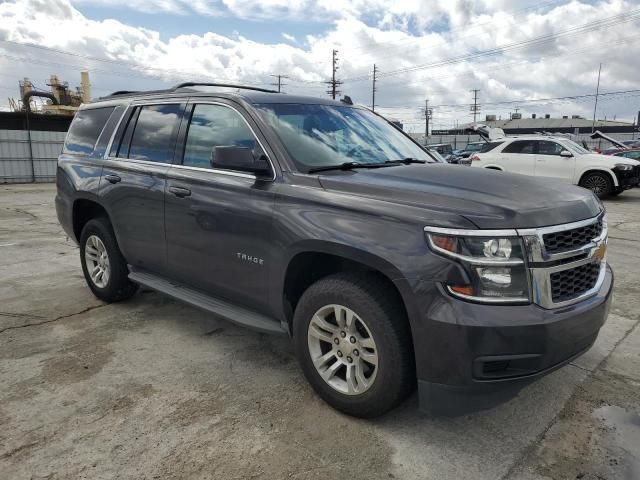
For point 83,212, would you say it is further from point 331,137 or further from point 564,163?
point 564,163

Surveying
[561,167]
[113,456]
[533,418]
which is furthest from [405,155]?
[561,167]

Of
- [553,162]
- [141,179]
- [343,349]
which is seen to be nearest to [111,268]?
[141,179]

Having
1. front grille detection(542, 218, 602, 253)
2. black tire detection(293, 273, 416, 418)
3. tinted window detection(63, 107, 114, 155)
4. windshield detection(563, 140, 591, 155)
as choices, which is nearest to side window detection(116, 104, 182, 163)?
tinted window detection(63, 107, 114, 155)

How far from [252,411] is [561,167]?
42.9 feet

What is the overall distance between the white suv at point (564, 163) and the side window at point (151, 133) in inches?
438

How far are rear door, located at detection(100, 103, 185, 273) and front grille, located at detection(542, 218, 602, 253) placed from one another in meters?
2.69

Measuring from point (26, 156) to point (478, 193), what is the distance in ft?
75.7

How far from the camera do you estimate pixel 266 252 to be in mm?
3062

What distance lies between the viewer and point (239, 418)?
2871mm

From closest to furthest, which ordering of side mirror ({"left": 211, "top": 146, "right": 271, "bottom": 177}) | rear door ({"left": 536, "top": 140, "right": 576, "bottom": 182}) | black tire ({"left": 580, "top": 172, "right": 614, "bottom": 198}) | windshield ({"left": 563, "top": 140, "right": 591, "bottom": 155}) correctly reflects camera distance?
1. side mirror ({"left": 211, "top": 146, "right": 271, "bottom": 177})
2. black tire ({"left": 580, "top": 172, "right": 614, "bottom": 198})
3. rear door ({"left": 536, "top": 140, "right": 576, "bottom": 182})
4. windshield ({"left": 563, "top": 140, "right": 591, "bottom": 155})

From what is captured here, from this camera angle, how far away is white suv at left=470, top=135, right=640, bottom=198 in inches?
521

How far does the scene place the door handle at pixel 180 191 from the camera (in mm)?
3574

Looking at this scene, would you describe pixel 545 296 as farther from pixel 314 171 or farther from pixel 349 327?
pixel 314 171

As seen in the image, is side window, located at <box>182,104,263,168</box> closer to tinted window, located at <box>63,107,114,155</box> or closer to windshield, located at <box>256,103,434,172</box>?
windshield, located at <box>256,103,434,172</box>
